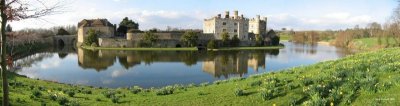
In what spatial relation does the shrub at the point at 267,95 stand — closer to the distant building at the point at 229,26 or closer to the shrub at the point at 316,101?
the shrub at the point at 316,101

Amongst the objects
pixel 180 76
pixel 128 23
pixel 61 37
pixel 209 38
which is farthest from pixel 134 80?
pixel 61 37

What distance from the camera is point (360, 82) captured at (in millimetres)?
13023

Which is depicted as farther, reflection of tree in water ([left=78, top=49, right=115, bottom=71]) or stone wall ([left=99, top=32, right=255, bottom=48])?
stone wall ([left=99, top=32, right=255, bottom=48])

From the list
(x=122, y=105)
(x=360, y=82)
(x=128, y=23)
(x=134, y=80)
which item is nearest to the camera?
(x=360, y=82)

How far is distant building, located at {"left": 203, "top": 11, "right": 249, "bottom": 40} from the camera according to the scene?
389ft

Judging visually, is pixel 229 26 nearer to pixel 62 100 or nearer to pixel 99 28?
pixel 99 28

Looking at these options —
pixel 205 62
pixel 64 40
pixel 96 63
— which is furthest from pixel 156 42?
pixel 64 40

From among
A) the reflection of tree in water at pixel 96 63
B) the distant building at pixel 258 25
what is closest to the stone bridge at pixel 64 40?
the distant building at pixel 258 25

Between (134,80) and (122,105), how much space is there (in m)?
→ 21.1

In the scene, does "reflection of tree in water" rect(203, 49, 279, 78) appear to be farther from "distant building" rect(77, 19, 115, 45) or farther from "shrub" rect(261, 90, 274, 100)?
"distant building" rect(77, 19, 115, 45)

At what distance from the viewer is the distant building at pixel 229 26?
11850 cm

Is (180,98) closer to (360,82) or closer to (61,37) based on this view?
(360,82)

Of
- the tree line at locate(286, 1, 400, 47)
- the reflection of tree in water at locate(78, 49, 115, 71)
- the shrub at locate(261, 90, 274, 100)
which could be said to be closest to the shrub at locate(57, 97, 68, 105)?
the shrub at locate(261, 90, 274, 100)

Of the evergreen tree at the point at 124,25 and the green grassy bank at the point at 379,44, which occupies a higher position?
the evergreen tree at the point at 124,25
